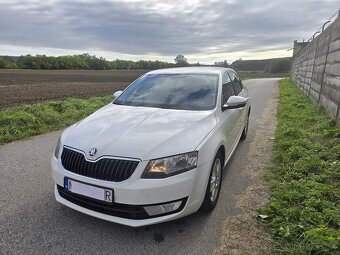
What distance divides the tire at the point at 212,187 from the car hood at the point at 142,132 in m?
0.41

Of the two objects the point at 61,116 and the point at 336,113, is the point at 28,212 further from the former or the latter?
the point at 336,113

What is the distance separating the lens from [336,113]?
6312 mm

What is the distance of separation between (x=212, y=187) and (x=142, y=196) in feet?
3.26

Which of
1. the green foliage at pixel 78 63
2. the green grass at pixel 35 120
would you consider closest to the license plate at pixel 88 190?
the green grass at pixel 35 120

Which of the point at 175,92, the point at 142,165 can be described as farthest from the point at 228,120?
the point at 142,165

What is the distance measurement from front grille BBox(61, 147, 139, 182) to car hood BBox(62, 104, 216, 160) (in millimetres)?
65

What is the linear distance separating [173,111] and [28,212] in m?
2.06

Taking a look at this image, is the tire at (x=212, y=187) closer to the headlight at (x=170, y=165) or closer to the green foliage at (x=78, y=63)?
the headlight at (x=170, y=165)

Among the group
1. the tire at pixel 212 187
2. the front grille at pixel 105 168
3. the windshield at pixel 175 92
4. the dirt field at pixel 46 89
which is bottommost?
the dirt field at pixel 46 89

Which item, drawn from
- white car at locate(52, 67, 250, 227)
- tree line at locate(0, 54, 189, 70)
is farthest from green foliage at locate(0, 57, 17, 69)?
white car at locate(52, 67, 250, 227)

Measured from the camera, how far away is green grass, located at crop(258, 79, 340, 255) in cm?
253

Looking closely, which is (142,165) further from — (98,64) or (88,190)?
(98,64)

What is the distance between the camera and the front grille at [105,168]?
2.53 meters

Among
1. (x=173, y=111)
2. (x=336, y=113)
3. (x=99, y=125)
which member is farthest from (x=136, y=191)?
(x=336, y=113)
